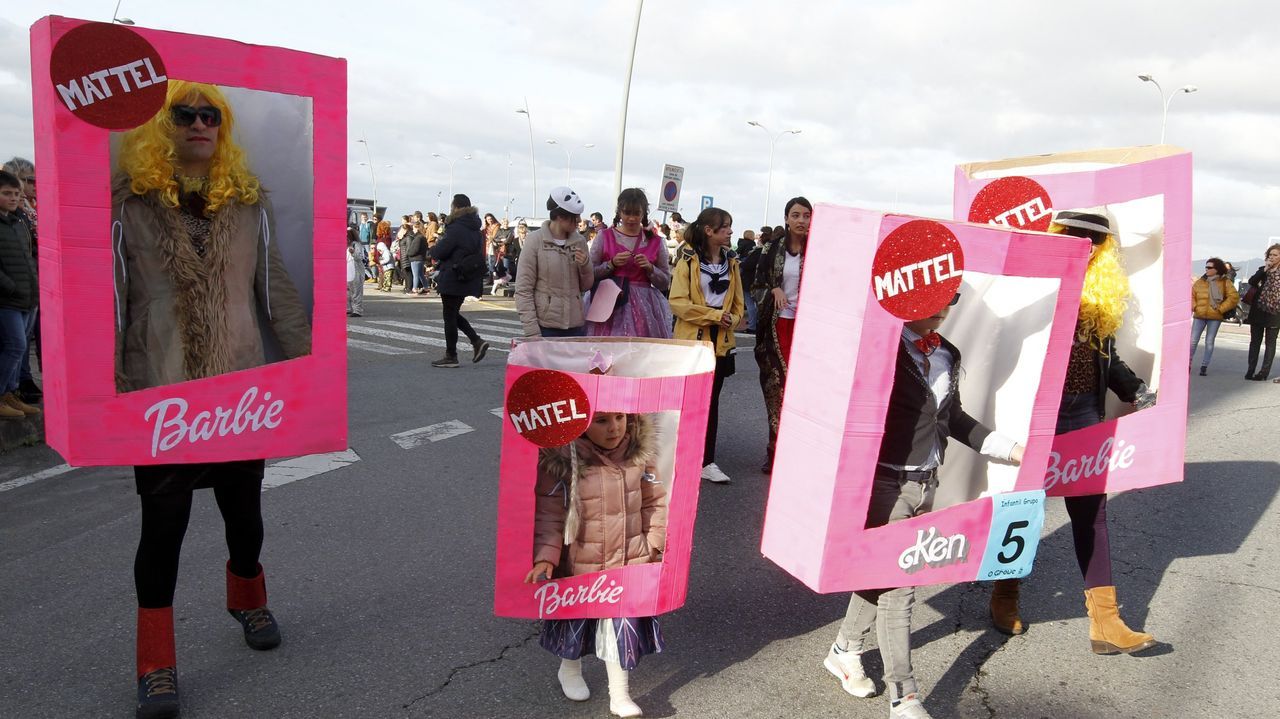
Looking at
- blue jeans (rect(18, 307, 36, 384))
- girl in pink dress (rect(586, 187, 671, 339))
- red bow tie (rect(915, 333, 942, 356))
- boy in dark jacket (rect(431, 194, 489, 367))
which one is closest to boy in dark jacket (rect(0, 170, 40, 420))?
blue jeans (rect(18, 307, 36, 384))

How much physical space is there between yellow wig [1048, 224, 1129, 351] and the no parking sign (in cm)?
1330

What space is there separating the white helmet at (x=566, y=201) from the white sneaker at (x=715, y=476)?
188cm

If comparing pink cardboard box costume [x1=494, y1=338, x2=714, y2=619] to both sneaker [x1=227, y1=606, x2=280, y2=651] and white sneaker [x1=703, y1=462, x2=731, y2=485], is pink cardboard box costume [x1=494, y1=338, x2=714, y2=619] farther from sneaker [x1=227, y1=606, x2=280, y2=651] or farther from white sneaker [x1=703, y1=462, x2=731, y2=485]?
white sneaker [x1=703, y1=462, x2=731, y2=485]

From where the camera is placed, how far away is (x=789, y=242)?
6199 millimetres

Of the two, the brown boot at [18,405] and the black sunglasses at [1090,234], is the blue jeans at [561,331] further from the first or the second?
the brown boot at [18,405]

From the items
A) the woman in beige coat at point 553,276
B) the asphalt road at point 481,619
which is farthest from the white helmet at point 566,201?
the asphalt road at point 481,619

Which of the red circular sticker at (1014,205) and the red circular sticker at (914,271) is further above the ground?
the red circular sticker at (1014,205)

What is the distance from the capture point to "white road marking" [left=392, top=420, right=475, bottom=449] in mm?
6918

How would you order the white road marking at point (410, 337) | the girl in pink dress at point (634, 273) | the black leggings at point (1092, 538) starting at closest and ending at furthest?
the black leggings at point (1092, 538)
the girl in pink dress at point (634, 273)
the white road marking at point (410, 337)

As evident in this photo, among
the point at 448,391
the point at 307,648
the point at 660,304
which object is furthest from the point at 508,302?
the point at 307,648

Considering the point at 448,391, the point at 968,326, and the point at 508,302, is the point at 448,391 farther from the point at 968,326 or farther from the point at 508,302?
the point at 508,302

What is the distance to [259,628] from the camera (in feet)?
11.4

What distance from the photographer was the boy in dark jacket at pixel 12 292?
666 centimetres

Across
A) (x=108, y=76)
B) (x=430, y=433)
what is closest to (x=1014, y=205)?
(x=108, y=76)
